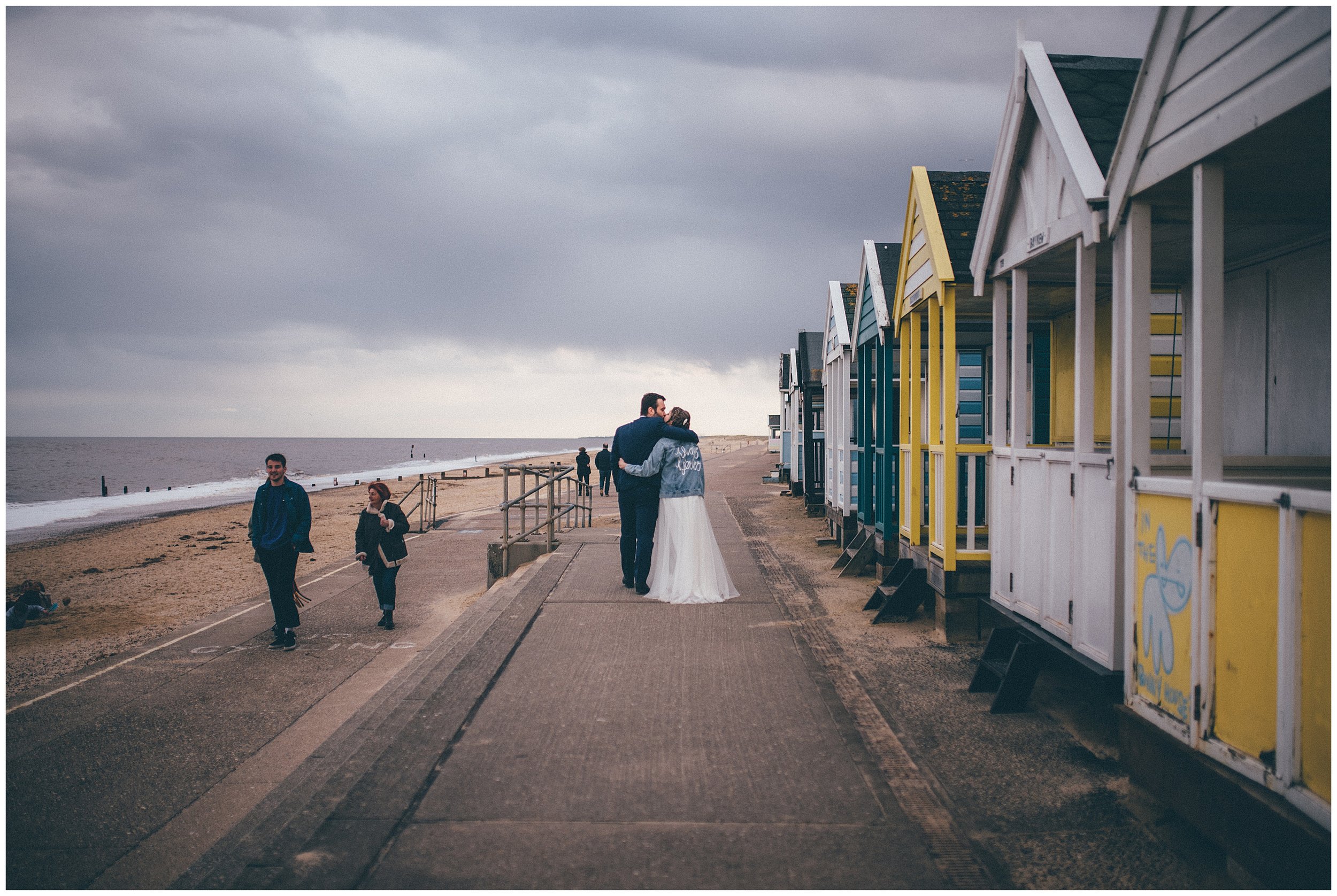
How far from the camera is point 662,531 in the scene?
26.2 ft

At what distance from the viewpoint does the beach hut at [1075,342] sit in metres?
4.27

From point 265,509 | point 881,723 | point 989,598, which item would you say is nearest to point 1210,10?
point 881,723

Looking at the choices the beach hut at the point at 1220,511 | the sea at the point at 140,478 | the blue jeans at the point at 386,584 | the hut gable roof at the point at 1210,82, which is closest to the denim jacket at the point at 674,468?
the blue jeans at the point at 386,584

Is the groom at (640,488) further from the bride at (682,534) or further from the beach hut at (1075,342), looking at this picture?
the beach hut at (1075,342)

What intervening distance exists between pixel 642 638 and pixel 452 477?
1540 inches

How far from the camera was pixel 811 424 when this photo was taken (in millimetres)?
18234

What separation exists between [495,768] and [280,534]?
4.34 m

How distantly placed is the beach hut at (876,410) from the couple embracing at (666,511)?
2.22 metres

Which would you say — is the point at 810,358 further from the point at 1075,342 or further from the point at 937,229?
the point at 1075,342

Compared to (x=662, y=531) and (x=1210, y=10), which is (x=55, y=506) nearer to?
(x=662, y=531)

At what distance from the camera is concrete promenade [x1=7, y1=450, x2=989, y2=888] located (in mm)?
2975

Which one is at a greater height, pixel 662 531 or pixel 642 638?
pixel 662 531

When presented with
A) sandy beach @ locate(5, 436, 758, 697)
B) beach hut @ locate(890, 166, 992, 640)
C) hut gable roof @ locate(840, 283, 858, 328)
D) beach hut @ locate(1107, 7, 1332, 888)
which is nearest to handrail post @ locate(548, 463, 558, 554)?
sandy beach @ locate(5, 436, 758, 697)

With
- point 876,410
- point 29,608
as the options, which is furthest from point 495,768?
point 29,608
